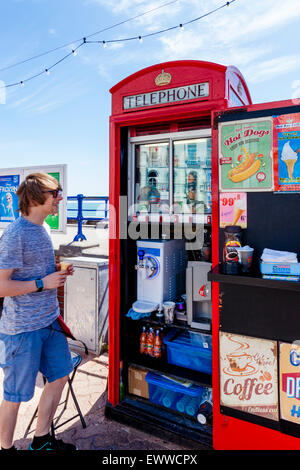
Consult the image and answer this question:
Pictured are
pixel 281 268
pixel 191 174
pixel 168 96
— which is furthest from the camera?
pixel 191 174

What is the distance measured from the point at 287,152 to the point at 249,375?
5.02 feet

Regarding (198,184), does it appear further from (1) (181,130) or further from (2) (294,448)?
(2) (294,448)

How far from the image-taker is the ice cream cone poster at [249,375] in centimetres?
203

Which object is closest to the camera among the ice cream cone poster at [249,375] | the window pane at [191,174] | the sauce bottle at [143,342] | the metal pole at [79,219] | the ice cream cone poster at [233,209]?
the ice cream cone poster at [249,375]

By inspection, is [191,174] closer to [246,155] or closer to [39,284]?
[246,155]

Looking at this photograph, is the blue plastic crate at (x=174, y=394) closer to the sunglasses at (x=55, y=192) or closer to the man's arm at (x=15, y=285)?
the man's arm at (x=15, y=285)

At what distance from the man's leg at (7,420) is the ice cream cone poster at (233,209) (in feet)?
6.14

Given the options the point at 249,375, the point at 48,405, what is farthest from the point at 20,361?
the point at 249,375

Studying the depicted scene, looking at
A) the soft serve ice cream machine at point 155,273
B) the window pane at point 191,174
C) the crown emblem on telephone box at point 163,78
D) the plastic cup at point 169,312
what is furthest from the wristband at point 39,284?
the crown emblem on telephone box at point 163,78

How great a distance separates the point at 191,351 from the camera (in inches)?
104

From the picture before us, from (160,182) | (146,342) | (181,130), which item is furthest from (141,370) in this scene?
(181,130)
